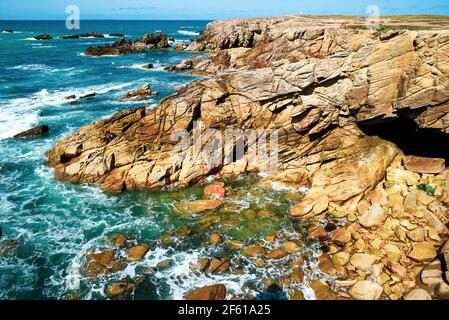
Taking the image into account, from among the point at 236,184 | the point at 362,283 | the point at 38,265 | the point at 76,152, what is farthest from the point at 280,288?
the point at 76,152

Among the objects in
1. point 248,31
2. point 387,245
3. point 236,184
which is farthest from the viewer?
point 248,31

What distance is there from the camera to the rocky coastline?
1733 centimetres

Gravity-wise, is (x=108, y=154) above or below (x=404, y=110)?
below

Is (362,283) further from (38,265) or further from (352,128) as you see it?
(38,265)

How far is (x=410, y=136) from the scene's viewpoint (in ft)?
80.8

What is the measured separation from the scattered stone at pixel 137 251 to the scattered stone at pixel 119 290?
6.19ft

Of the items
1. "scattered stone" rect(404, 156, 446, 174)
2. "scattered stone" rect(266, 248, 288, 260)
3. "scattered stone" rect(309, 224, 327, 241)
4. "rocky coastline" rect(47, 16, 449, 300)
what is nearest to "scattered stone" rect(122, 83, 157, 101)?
"rocky coastline" rect(47, 16, 449, 300)

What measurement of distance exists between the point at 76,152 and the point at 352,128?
71.0 ft

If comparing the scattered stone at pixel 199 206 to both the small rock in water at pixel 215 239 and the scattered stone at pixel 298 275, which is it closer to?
the small rock in water at pixel 215 239

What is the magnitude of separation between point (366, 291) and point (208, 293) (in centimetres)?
730

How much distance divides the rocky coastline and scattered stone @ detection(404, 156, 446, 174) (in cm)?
7

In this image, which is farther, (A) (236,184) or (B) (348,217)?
(A) (236,184)

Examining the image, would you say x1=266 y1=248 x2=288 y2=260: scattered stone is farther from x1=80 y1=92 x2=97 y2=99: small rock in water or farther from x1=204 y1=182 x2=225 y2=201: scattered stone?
x1=80 y1=92 x2=97 y2=99: small rock in water

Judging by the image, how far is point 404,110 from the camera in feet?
72.7
